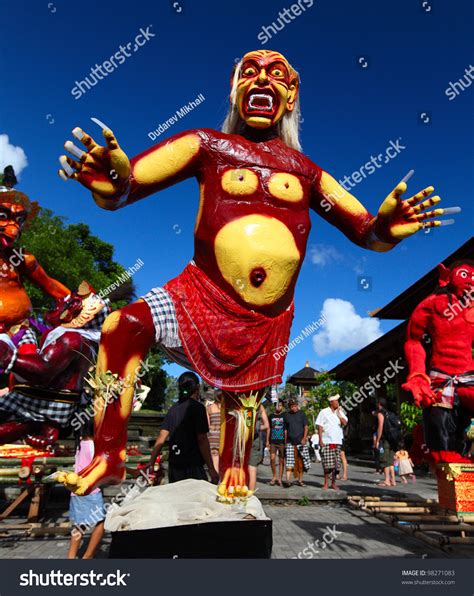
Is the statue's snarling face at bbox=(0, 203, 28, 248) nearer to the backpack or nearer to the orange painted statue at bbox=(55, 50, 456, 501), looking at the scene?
the orange painted statue at bbox=(55, 50, 456, 501)

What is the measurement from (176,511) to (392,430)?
6.73m

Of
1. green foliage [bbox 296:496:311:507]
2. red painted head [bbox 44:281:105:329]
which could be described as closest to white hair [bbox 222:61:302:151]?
red painted head [bbox 44:281:105:329]

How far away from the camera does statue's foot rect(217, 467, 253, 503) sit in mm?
2344

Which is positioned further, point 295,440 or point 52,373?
point 295,440

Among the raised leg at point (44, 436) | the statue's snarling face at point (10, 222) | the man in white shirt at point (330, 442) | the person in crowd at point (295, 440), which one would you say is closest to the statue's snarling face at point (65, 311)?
the statue's snarling face at point (10, 222)

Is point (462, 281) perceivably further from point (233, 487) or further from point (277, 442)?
point (277, 442)

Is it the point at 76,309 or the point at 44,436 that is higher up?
the point at 76,309

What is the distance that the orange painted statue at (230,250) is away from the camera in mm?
2176

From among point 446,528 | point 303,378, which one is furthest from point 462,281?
point 303,378

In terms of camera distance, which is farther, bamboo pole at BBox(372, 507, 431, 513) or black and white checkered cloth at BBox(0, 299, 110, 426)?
bamboo pole at BBox(372, 507, 431, 513)

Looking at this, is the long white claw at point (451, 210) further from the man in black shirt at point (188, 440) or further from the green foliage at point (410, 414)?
the green foliage at point (410, 414)

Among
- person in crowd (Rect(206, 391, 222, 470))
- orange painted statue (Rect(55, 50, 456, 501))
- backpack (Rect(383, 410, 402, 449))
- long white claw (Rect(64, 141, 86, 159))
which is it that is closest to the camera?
long white claw (Rect(64, 141, 86, 159))

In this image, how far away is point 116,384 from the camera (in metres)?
2.15

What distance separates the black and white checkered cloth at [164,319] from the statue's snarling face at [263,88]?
3.77 feet
